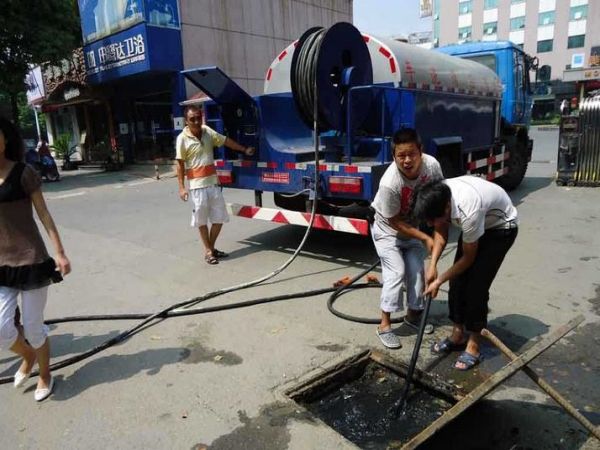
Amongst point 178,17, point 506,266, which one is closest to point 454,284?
point 506,266

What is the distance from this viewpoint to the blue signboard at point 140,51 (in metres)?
14.7

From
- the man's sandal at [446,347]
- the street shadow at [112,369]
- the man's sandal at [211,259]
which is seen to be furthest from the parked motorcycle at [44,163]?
the man's sandal at [446,347]

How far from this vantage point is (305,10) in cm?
2006

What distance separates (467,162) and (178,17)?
38.9ft

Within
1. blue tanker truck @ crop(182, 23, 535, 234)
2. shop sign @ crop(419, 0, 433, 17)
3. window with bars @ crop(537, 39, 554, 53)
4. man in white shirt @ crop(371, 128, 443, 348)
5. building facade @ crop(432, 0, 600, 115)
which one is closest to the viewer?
man in white shirt @ crop(371, 128, 443, 348)

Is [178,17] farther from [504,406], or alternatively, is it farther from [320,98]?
[504,406]

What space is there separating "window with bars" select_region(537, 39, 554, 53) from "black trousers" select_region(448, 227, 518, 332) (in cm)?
5759

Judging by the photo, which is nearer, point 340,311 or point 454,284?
point 454,284

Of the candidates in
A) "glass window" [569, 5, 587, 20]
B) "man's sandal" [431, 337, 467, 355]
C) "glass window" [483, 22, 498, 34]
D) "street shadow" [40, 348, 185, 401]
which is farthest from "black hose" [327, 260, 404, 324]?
"glass window" [483, 22, 498, 34]

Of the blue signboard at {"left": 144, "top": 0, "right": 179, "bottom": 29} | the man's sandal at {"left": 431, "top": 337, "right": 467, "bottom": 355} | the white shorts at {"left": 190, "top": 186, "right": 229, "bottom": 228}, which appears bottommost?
the man's sandal at {"left": 431, "top": 337, "right": 467, "bottom": 355}

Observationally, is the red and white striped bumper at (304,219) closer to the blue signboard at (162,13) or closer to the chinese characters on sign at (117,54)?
the chinese characters on sign at (117,54)

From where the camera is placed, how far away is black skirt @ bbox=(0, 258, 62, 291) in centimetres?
274

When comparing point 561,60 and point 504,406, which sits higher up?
point 561,60

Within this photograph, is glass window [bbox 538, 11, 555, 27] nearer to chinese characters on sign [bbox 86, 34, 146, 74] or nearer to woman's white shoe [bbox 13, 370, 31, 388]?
chinese characters on sign [bbox 86, 34, 146, 74]
